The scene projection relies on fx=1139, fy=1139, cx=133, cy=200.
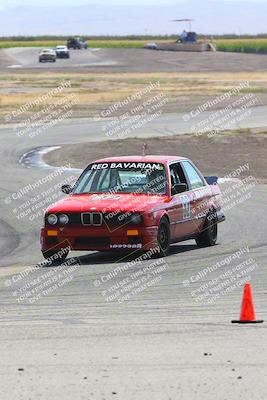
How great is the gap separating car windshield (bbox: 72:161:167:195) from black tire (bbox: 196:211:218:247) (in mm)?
1175

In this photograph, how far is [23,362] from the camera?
25.2 ft

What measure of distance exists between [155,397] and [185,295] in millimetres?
4735

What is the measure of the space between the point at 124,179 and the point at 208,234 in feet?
5.31

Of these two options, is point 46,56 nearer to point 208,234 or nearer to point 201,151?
point 201,151

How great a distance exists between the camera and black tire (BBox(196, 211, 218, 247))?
636 inches

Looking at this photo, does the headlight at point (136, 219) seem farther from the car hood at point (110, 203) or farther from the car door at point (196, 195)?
the car door at point (196, 195)

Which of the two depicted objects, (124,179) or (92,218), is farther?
(124,179)

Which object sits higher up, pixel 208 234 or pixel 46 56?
pixel 208 234

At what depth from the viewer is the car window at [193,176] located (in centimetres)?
1622

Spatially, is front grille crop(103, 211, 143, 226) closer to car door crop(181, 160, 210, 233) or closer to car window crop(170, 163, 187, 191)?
car window crop(170, 163, 187, 191)

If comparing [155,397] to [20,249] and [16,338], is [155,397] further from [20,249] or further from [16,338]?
[20,249]

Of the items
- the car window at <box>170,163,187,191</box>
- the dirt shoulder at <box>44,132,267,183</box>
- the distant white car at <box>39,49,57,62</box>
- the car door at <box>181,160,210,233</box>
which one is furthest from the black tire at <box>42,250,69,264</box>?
the distant white car at <box>39,49,57,62</box>

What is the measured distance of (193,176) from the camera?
1638 centimetres

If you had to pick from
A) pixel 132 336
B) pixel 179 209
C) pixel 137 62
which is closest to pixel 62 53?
pixel 137 62
